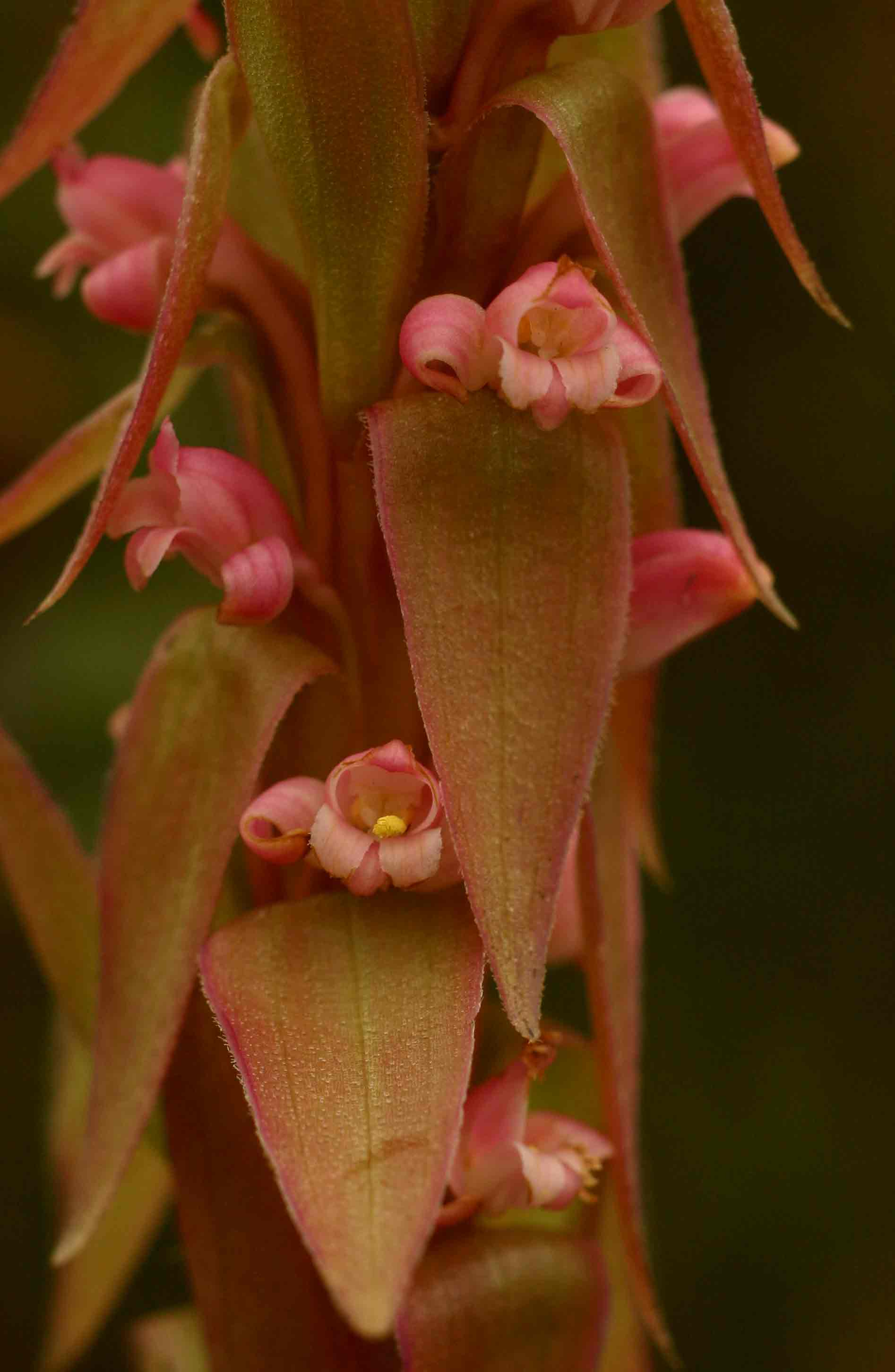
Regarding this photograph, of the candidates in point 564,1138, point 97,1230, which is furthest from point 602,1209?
point 97,1230

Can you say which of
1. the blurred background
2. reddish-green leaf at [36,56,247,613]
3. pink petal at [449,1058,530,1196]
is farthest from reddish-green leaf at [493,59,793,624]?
the blurred background

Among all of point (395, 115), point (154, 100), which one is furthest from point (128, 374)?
point (395, 115)

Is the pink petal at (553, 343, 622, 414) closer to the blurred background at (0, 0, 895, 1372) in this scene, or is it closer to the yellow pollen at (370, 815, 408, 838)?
the yellow pollen at (370, 815, 408, 838)

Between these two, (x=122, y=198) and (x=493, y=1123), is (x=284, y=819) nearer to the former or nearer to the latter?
(x=493, y=1123)

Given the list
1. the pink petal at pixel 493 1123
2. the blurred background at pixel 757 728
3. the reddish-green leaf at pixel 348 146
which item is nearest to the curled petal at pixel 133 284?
the reddish-green leaf at pixel 348 146

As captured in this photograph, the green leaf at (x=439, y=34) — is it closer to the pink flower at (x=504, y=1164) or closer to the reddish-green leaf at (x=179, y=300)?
the reddish-green leaf at (x=179, y=300)

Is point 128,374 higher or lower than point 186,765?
lower

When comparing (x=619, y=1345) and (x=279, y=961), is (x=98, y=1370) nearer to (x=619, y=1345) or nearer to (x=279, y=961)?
(x=619, y=1345)
